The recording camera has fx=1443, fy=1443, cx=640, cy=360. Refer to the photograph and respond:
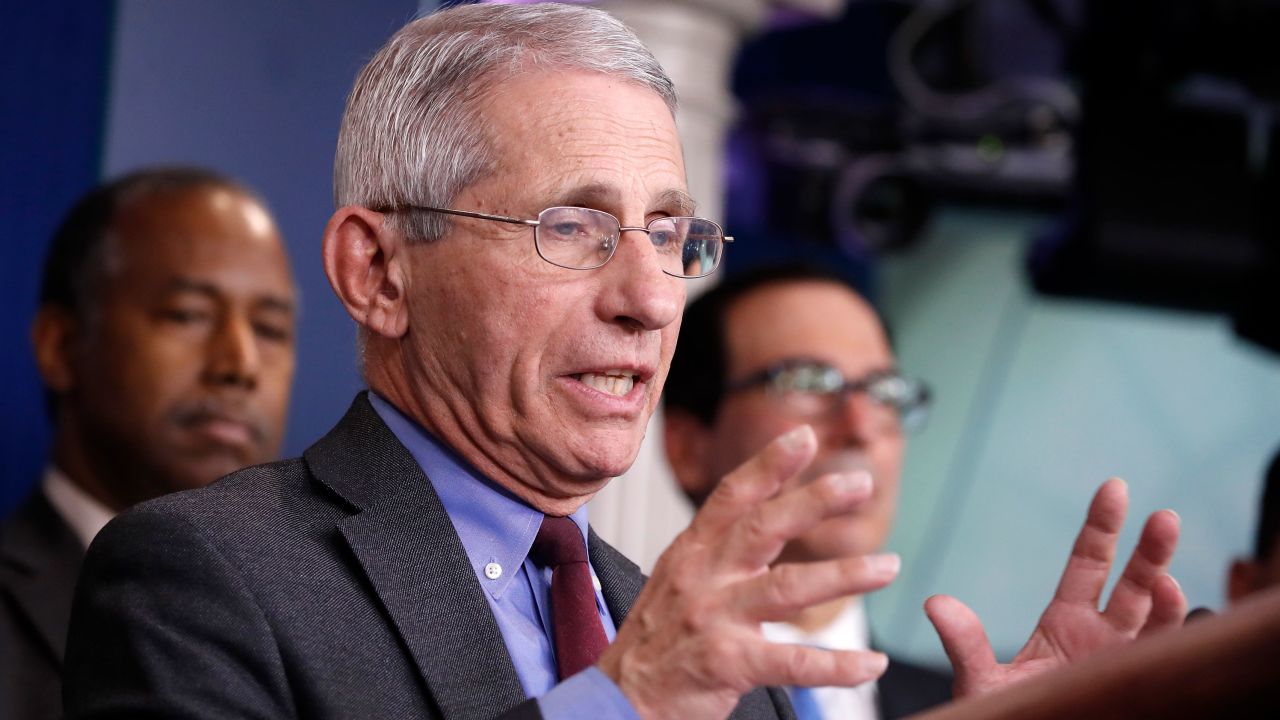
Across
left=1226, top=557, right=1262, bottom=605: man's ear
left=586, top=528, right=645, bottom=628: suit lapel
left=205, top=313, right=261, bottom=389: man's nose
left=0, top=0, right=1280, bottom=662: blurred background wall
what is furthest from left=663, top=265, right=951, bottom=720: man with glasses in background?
left=586, top=528, right=645, bottom=628: suit lapel

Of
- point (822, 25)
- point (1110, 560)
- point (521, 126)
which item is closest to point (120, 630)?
point (521, 126)

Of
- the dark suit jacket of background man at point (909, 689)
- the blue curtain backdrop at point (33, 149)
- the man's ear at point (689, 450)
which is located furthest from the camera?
the man's ear at point (689, 450)

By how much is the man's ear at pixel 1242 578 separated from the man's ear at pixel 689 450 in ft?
3.00

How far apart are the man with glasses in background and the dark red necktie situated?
3.59 feet

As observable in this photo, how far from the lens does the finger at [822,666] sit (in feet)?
3.03

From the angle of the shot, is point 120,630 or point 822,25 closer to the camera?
point 120,630

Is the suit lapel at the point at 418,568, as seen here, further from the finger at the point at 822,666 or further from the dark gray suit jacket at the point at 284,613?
the finger at the point at 822,666

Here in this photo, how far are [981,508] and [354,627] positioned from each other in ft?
17.8

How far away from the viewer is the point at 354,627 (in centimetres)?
117

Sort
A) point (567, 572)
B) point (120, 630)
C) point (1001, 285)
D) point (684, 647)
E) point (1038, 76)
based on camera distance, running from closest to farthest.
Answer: point (684, 647) → point (120, 630) → point (567, 572) → point (1038, 76) → point (1001, 285)

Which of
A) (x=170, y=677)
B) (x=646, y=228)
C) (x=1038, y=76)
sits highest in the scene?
(x=1038, y=76)

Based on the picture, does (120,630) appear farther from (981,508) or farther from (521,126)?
(981,508)

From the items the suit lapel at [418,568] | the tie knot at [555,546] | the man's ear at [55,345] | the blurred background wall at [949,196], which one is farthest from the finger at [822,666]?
the blurred background wall at [949,196]

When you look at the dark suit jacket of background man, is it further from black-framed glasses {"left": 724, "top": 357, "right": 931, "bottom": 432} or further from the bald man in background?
the bald man in background
